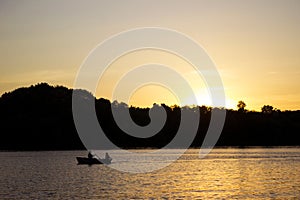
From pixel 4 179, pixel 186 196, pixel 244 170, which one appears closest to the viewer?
pixel 186 196

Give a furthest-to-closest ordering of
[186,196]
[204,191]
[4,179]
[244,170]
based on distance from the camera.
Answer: [244,170]
[4,179]
[204,191]
[186,196]

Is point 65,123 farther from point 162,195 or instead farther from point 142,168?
point 162,195

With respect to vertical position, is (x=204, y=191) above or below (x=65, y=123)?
below

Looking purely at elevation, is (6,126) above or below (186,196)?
above

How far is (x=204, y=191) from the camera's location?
186ft

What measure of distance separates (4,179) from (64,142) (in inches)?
4596

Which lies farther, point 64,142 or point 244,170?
point 64,142

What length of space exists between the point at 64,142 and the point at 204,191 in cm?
13412

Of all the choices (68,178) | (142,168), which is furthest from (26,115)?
(68,178)

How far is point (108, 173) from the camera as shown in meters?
79.9

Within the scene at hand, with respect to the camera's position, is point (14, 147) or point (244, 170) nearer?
point (244, 170)

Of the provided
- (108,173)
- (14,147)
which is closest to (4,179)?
(108,173)

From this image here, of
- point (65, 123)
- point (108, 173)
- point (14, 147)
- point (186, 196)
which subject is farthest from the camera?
point (65, 123)

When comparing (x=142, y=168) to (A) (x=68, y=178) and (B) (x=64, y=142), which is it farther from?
(B) (x=64, y=142)
